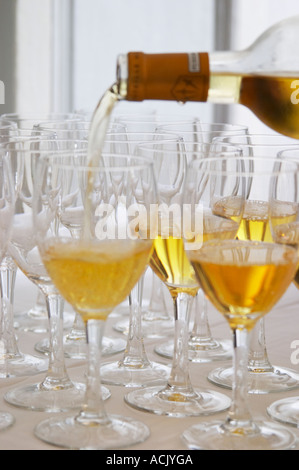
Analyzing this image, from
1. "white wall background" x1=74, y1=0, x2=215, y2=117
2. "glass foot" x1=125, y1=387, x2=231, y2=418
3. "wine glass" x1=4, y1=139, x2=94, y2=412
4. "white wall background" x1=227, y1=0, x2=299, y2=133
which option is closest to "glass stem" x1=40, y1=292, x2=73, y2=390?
"wine glass" x1=4, y1=139, x2=94, y2=412

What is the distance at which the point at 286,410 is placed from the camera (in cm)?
113

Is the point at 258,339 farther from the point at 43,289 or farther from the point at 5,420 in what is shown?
the point at 5,420

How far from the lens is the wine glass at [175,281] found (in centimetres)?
114

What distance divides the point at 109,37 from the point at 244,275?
4047mm

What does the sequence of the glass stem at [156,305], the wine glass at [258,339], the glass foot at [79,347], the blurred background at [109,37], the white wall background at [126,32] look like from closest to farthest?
the wine glass at [258,339], the glass foot at [79,347], the glass stem at [156,305], the blurred background at [109,37], the white wall background at [126,32]

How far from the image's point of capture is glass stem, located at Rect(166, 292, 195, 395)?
1198 mm

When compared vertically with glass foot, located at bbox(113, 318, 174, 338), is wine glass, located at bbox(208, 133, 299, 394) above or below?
above

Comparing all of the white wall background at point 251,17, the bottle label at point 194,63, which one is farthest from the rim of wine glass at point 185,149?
the white wall background at point 251,17

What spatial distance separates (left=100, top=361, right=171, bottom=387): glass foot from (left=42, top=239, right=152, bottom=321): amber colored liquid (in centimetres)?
28

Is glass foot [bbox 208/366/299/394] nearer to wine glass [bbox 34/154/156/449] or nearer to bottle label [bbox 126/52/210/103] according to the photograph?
wine glass [bbox 34/154/156/449]

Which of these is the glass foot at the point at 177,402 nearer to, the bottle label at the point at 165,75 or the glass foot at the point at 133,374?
the glass foot at the point at 133,374

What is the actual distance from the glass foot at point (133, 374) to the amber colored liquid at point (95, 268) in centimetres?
28

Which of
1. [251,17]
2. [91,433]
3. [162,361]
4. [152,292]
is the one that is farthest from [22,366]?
[251,17]

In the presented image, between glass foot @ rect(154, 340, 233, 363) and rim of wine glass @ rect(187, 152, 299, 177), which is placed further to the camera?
glass foot @ rect(154, 340, 233, 363)
